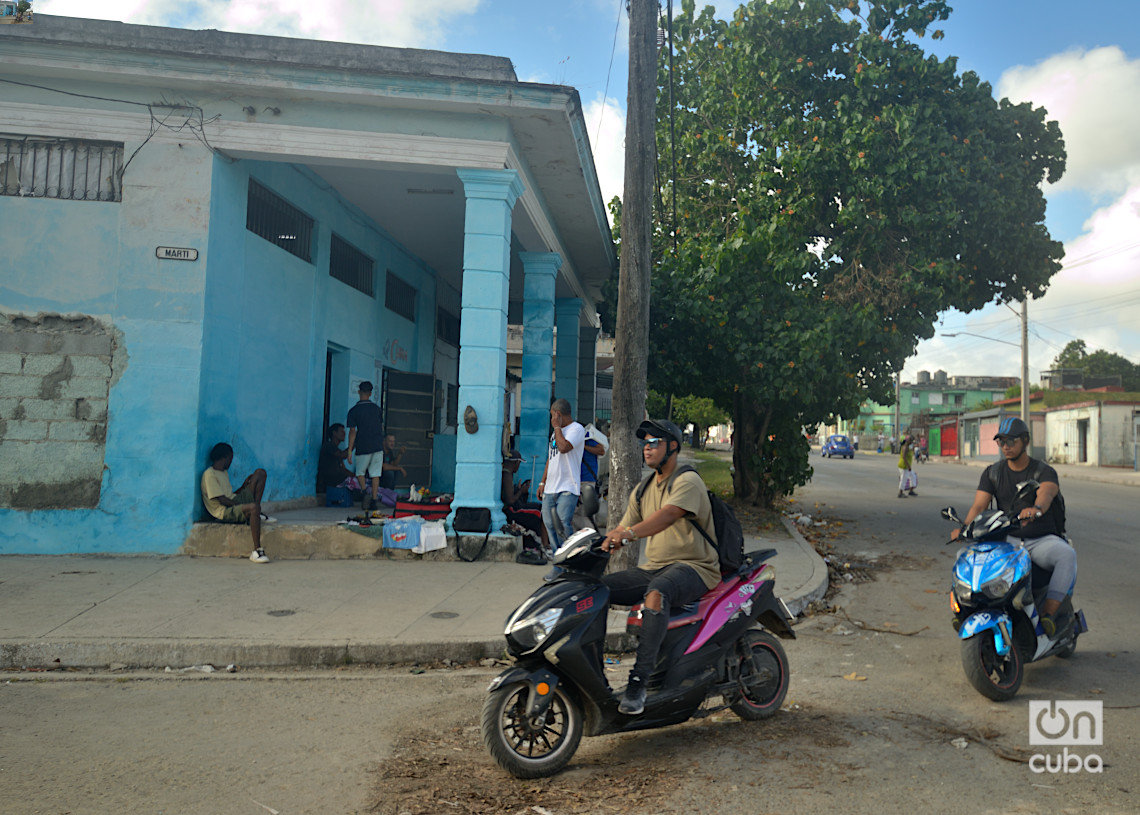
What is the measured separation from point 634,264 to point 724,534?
356 cm

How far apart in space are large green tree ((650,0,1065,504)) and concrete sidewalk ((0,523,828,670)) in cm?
476

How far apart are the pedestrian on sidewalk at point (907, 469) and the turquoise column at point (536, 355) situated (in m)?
8.94

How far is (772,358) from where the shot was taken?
12258 mm

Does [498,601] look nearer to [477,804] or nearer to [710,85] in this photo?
[477,804]

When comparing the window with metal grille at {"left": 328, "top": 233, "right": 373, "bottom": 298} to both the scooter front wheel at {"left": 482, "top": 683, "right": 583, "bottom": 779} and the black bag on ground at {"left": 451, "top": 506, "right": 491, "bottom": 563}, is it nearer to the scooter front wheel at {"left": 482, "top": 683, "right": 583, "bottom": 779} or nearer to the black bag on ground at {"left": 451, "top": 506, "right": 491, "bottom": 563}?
the black bag on ground at {"left": 451, "top": 506, "right": 491, "bottom": 563}

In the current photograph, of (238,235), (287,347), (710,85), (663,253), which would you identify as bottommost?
(287,347)

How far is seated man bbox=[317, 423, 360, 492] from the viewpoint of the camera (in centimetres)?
1170

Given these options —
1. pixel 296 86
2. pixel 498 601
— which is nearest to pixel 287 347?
pixel 296 86

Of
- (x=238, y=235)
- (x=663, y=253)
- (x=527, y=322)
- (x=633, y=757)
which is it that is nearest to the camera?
(x=633, y=757)

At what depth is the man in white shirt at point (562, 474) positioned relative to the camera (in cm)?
817

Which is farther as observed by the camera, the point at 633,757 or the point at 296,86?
the point at 296,86

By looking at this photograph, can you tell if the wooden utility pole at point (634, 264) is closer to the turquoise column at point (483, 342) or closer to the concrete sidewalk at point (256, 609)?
the concrete sidewalk at point (256, 609)

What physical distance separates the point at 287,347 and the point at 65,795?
7886mm

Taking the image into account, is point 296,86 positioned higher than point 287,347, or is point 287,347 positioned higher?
point 296,86
